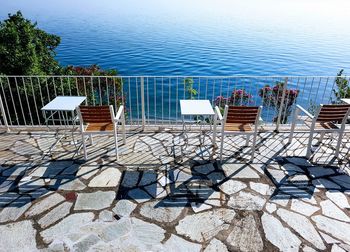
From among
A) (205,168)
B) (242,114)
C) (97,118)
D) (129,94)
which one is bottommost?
(205,168)

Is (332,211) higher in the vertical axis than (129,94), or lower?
lower

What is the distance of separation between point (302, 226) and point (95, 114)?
10.1 ft

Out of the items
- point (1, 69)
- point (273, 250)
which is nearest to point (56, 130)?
point (273, 250)

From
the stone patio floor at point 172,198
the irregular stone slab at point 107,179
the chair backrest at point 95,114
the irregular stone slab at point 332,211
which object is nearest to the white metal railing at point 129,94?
the chair backrest at point 95,114

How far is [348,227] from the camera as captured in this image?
9.77 feet

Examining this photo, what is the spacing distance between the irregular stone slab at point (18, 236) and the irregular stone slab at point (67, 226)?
0.12 m

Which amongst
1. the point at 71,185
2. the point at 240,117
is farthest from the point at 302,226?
the point at 71,185

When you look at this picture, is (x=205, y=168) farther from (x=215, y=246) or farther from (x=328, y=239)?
(x=328, y=239)

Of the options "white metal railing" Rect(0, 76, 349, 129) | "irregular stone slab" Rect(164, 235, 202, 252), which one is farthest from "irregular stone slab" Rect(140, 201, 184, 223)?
"white metal railing" Rect(0, 76, 349, 129)

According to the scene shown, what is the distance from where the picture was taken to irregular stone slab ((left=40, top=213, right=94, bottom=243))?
9.20 ft

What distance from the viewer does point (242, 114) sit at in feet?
13.1

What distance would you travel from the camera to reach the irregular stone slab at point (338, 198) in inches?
131

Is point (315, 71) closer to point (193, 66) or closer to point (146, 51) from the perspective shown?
point (193, 66)

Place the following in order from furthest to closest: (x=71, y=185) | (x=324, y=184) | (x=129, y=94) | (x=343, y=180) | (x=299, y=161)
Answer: (x=129, y=94) → (x=299, y=161) → (x=343, y=180) → (x=324, y=184) → (x=71, y=185)
